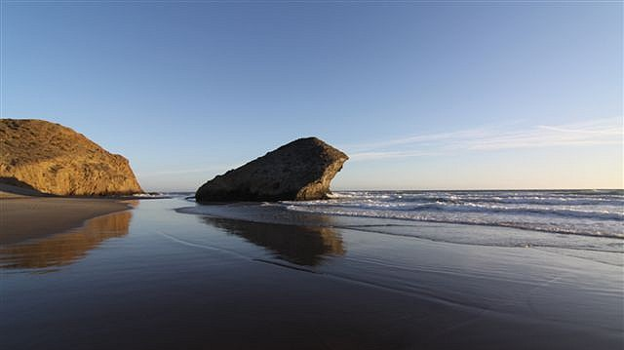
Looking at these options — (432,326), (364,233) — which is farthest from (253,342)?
(364,233)

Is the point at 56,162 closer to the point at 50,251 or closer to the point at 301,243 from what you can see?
the point at 50,251

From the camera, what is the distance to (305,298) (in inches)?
156

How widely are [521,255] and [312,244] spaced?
4.61 metres

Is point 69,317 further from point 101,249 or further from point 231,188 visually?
point 231,188

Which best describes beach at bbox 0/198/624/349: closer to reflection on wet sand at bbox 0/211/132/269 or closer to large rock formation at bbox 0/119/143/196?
reflection on wet sand at bbox 0/211/132/269

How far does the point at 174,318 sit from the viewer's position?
3162 mm

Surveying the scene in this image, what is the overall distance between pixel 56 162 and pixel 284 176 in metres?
32.3

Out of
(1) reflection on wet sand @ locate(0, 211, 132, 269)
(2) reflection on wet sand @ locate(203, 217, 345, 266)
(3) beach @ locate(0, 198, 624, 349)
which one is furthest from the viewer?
(2) reflection on wet sand @ locate(203, 217, 345, 266)

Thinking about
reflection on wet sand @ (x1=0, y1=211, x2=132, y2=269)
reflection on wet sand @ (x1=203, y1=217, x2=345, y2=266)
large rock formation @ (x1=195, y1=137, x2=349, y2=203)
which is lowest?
reflection on wet sand @ (x1=203, y1=217, x2=345, y2=266)

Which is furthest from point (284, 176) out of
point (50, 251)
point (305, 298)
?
point (305, 298)

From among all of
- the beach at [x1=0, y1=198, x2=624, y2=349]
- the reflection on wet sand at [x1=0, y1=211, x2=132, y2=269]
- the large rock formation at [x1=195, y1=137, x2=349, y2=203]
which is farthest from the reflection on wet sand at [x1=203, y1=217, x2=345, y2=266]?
the large rock formation at [x1=195, y1=137, x2=349, y2=203]

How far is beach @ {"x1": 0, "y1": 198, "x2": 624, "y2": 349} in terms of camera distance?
9.19ft

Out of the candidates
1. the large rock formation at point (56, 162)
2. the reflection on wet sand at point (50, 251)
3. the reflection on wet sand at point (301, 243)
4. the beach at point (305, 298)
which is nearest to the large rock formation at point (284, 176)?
the large rock formation at point (56, 162)

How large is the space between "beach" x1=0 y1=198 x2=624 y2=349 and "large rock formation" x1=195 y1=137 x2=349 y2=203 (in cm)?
3328
